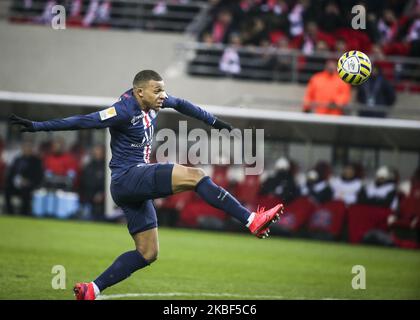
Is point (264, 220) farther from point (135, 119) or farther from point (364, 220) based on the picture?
point (364, 220)

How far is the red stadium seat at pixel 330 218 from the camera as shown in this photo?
17.4m

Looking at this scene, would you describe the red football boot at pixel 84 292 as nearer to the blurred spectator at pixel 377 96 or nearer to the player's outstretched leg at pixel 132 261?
the player's outstretched leg at pixel 132 261

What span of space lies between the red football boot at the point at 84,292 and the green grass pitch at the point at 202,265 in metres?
0.73

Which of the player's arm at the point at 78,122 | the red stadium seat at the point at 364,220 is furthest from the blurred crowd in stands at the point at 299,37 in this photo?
the player's arm at the point at 78,122

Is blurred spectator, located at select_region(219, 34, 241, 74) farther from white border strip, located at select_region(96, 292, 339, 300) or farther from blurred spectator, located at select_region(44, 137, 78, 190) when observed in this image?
white border strip, located at select_region(96, 292, 339, 300)

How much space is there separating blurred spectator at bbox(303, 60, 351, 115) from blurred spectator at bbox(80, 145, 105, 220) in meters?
4.50

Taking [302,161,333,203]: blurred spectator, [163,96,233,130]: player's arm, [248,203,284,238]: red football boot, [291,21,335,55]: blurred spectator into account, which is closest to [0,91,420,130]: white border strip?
[302,161,333,203]: blurred spectator

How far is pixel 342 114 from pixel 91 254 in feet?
23.2

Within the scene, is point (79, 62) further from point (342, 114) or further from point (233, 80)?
point (342, 114)

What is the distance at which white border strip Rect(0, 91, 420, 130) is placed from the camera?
17.2 meters

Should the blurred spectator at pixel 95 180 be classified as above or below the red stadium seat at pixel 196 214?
above

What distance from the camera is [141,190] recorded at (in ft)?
25.6
